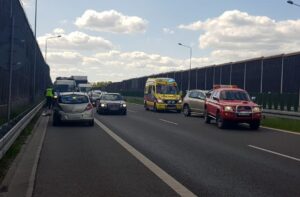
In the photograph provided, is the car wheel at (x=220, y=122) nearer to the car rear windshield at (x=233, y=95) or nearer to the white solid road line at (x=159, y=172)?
the car rear windshield at (x=233, y=95)

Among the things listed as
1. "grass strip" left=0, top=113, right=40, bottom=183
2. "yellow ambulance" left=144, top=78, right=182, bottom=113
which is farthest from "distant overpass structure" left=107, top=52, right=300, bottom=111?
"grass strip" left=0, top=113, right=40, bottom=183

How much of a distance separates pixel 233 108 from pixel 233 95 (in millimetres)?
1748

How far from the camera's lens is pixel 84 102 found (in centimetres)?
2131

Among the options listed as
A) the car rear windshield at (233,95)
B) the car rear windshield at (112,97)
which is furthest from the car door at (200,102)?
the car rear windshield at (233,95)

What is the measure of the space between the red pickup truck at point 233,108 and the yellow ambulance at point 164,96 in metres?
12.4

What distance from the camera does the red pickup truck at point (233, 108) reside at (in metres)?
20.2

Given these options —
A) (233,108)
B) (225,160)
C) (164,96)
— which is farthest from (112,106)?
(225,160)

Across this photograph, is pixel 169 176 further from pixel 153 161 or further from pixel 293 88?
pixel 293 88

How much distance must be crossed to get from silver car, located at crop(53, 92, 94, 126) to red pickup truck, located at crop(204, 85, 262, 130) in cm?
540

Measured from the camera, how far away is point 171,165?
1032 centimetres

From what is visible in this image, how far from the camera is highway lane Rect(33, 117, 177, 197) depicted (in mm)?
7705

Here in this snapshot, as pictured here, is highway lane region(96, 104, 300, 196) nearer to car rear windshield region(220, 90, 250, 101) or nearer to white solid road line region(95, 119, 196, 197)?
white solid road line region(95, 119, 196, 197)

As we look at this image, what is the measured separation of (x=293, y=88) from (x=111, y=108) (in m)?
12.1

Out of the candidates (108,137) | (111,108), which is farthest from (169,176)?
(111,108)
